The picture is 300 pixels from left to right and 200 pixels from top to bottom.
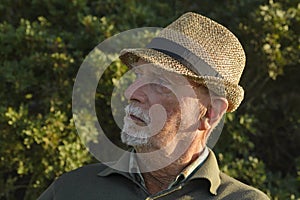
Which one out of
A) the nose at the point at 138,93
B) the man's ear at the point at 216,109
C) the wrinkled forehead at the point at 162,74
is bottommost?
the man's ear at the point at 216,109

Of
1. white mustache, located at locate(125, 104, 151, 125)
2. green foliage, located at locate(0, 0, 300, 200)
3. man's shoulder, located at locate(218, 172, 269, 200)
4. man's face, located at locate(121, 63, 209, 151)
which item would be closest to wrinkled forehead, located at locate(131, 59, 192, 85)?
man's face, located at locate(121, 63, 209, 151)

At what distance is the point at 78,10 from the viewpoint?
4562 millimetres

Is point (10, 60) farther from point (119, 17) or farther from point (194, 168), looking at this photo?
point (194, 168)

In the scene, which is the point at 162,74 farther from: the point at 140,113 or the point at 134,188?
the point at 134,188

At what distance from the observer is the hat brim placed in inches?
118

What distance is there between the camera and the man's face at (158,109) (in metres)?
2.95

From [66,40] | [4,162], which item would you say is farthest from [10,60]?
[4,162]

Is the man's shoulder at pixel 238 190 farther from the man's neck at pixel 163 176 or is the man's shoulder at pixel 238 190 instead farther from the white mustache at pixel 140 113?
the white mustache at pixel 140 113

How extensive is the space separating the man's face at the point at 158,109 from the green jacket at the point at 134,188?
20cm

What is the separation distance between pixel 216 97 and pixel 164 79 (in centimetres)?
28

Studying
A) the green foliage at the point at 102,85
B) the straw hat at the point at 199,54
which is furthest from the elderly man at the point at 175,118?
the green foliage at the point at 102,85

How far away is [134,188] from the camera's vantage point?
10.2 ft

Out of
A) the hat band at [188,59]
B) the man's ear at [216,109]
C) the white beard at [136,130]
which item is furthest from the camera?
the man's ear at [216,109]

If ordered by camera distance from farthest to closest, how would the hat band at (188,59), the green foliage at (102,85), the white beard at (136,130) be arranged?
1. the green foliage at (102,85)
2. the hat band at (188,59)
3. the white beard at (136,130)
